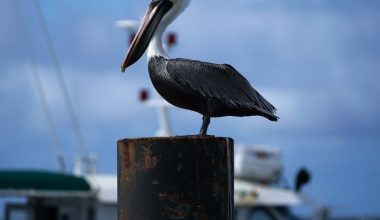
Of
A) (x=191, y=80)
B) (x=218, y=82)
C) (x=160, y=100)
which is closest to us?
(x=191, y=80)

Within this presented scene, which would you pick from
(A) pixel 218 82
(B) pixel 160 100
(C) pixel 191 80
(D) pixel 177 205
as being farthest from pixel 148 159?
(B) pixel 160 100

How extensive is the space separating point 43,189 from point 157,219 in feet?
48.1

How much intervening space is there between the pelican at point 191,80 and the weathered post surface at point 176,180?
1.89 feet

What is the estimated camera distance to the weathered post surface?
602cm

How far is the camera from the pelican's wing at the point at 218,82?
6.83 meters

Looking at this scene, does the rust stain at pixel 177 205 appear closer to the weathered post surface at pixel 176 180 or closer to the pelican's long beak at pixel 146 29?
the weathered post surface at pixel 176 180

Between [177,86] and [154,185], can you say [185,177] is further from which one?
[177,86]

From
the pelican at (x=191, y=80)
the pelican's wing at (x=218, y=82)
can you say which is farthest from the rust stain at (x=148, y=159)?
the pelican's wing at (x=218, y=82)

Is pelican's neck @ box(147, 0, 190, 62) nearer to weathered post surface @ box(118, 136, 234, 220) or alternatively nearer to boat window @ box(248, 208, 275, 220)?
weathered post surface @ box(118, 136, 234, 220)

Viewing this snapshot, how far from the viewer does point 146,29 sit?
719 cm

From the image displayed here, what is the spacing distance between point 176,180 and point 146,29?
1482 millimetres

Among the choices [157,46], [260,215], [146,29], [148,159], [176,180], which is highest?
[146,29]

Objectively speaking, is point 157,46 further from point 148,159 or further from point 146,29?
point 148,159

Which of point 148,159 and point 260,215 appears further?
point 260,215
